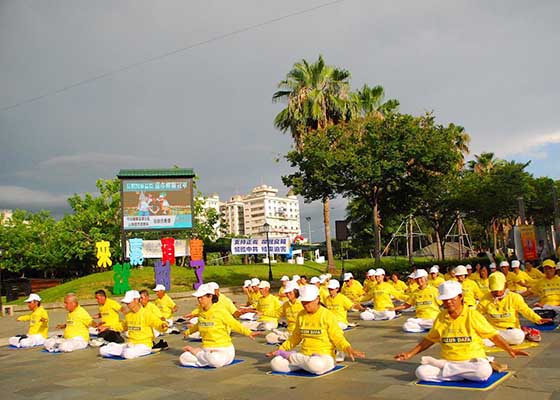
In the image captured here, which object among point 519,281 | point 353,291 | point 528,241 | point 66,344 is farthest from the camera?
point 528,241

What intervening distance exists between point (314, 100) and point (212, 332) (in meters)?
Result: 24.8

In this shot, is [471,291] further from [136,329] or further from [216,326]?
[136,329]

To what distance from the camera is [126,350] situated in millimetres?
10852

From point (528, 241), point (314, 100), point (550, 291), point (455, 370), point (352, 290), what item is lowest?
point (455, 370)

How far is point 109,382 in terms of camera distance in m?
8.70

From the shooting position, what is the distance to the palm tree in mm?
32531

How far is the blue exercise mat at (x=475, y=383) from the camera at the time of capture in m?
6.61

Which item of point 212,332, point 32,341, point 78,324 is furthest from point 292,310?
point 32,341

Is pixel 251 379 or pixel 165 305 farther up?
pixel 165 305

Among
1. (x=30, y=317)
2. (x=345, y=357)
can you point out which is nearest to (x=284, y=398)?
(x=345, y=357)

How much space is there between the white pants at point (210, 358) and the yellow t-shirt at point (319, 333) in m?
1.62

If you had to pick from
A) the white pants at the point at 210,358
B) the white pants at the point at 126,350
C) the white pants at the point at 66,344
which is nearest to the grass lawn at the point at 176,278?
the white pants at the point at 66,344

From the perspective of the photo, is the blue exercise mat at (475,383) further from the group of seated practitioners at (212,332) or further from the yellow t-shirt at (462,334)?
the group of seated practitioners at (212,332)

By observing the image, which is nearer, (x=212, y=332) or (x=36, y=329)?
(x=212, y=332)
